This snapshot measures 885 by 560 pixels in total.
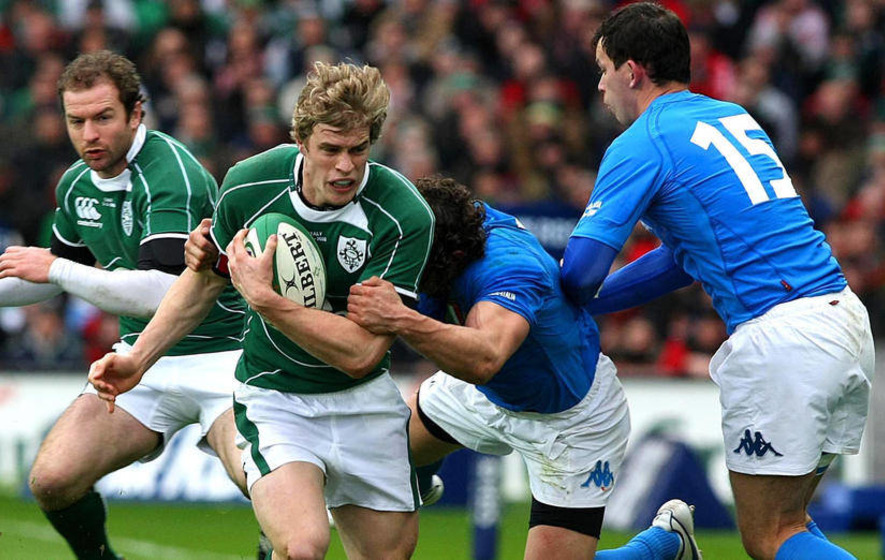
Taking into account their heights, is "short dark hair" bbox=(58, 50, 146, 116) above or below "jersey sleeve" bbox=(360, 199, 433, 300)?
above

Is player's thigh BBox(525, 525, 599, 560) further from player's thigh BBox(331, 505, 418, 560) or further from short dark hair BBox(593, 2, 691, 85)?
short dark hair BBox(593, 2, 691, 85)

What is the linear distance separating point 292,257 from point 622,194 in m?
1.41

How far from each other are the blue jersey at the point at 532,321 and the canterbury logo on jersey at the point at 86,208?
183cm

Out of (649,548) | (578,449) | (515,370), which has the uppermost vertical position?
(515,370)

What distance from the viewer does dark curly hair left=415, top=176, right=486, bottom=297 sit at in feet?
20.4

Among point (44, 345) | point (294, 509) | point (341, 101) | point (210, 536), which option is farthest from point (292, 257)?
point (44, 345)

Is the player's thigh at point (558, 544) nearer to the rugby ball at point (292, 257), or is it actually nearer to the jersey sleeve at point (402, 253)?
the jersey sleeve at point (402, 253)

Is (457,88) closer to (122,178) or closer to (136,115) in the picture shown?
(136,115)

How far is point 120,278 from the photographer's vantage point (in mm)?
6602

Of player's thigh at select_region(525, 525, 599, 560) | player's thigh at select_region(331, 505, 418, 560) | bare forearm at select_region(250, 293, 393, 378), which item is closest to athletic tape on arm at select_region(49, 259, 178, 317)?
bare forearm at select_region(250, 293, 393, 378)

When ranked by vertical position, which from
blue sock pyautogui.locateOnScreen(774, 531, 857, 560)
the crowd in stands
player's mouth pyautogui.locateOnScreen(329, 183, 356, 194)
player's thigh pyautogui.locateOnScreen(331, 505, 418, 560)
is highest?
player's mouth pyautogui.locateOnScreen(329, 183, 356, 194)

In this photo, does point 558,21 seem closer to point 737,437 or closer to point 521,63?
point 521,63

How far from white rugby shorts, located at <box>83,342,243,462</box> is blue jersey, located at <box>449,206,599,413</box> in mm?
1304

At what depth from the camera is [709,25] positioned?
16.2m
